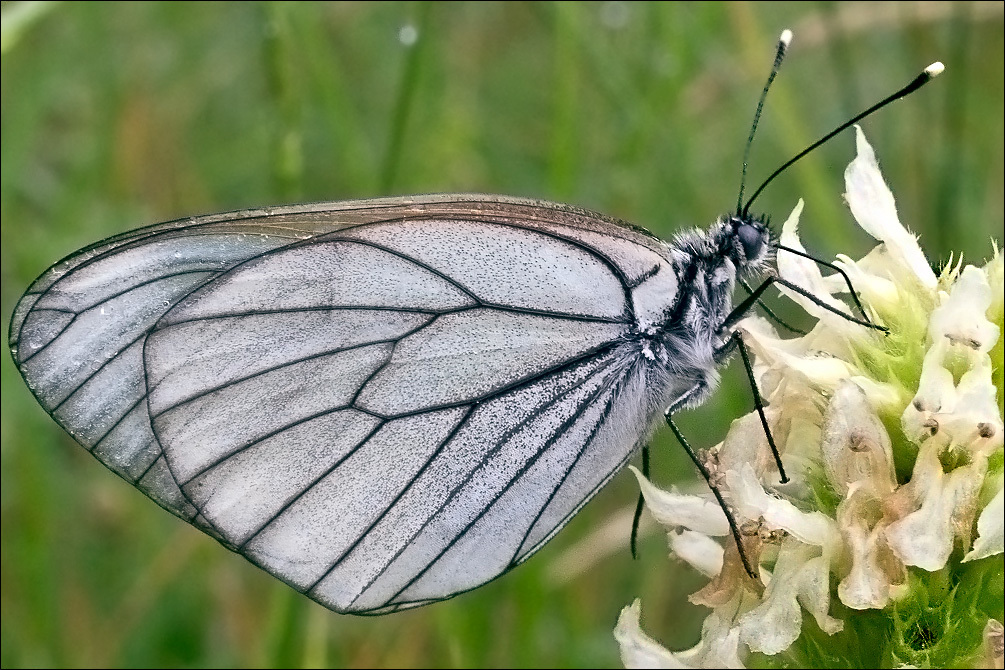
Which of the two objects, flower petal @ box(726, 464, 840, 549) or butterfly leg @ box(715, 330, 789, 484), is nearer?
flower petal @ box(726, 464, 840, 549)

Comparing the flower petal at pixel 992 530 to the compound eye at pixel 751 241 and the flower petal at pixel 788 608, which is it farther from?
the compound eye at pixel 751 241

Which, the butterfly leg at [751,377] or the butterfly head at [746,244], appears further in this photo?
the butterfly head at [746,244]

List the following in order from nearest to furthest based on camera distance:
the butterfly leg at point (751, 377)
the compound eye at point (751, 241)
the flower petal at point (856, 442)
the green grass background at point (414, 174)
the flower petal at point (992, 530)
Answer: the flower petal at point (992, 530), the flower petal at point (856, 442), the butterfly leg at point (751, 377), the compound eye at point (751, 241), the green grass background at point (414, 174)

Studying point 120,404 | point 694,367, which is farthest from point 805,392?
point 120,404

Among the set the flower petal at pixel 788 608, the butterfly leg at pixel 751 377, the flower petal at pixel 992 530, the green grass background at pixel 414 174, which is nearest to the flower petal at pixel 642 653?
the flower petal at pixel 788 608

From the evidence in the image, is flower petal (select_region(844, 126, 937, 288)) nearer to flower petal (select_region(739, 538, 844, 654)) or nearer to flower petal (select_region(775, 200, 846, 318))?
flower petal (select_region(775, 200, 846, 318))

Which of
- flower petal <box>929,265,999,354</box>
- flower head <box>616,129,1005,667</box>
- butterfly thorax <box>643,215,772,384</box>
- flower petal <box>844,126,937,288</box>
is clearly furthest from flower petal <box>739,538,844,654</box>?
butterfly thorax <box>643,215,772,384</box>

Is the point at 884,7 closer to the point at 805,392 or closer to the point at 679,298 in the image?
the point at 679,298
